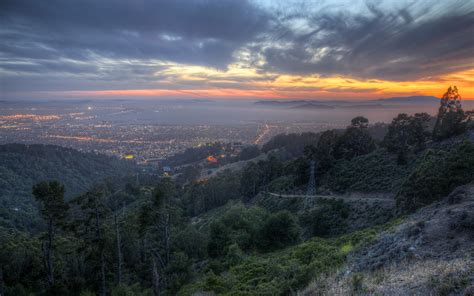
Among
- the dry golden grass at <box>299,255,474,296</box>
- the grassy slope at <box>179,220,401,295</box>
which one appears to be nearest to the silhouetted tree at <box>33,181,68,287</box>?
the grassy slope at <box>179,220,401,295</box>

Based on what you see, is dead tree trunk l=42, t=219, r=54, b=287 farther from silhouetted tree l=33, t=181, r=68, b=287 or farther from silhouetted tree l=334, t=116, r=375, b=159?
silhouetted tree l=334, t=116, r=375, b=159

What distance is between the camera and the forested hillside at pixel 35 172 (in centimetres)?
4647

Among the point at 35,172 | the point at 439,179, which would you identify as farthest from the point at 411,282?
the point at 35,172

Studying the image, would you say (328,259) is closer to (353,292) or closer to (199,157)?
(353,292)

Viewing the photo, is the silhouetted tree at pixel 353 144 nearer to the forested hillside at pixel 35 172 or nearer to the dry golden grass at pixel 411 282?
the dry golden grass at pixel 411 282

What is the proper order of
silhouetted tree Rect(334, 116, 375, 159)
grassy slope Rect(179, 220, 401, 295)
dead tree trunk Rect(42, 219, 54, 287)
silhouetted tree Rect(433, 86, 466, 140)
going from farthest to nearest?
1. silhouetted tree Rect(334, 116, 375, 159)
2. silhouetted tree Rect(433, 86, 466, 140)
3. dead tree trunk Rect(42, 219, 54, 287)
4. grassy slope Rect(179, 220, 401, 295)

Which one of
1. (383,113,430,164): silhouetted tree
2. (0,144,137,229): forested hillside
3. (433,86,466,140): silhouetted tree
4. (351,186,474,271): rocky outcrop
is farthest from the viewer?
(0,144,137,229): forested hillside

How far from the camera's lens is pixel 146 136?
4941 inches

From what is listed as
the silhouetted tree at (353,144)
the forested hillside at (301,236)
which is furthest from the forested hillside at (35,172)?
the silhouetted tree at (353,144)

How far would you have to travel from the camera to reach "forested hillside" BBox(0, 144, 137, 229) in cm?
4647

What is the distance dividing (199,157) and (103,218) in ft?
265

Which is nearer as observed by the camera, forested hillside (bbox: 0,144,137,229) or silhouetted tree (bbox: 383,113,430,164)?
silhouetted tree (bbox: 383,113,430,164)

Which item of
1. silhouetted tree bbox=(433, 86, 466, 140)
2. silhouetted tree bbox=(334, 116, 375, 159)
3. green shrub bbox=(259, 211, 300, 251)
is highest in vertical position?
silhouetted tree bbox=(433, 86, 466, 140)

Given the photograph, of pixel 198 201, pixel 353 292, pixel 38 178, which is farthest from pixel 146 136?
pixel 353 292
